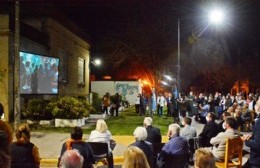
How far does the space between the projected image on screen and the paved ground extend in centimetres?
463

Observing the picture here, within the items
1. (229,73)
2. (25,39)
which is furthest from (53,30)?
(229,73)

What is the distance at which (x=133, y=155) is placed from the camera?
5.47 metres

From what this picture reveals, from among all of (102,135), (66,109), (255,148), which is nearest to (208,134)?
(102,135)

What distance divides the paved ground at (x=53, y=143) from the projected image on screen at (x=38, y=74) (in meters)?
4.63

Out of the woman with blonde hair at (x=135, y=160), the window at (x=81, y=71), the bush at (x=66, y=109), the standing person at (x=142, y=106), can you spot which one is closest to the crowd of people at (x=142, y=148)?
the woman with blonde hair at (x=135, y=160)

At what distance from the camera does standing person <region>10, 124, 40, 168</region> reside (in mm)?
7395

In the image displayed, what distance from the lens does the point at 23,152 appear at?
24.4 ft

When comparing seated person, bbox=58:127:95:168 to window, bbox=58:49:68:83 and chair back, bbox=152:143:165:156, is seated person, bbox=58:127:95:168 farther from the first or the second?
window, bbox=58:49:68:83

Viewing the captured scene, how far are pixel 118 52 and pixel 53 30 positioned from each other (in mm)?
4568

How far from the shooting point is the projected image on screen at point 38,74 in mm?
21858

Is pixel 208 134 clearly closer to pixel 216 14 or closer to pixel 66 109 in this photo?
pixel 216 14

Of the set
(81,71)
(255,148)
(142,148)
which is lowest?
(142,148)

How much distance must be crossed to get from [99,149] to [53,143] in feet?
18.5

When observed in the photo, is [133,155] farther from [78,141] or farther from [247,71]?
[247,71]
